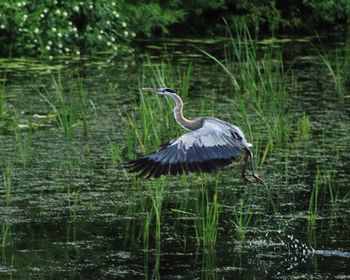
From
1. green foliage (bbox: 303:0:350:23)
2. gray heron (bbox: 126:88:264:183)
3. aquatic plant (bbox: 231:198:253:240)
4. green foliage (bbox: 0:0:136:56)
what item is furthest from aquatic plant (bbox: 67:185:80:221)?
green foliage (bbox: 303:0:350:23)

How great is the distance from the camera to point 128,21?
15.2 metres

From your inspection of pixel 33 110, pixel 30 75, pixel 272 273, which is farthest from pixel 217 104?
pixel 272 273

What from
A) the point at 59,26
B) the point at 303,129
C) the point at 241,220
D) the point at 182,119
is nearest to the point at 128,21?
the point at 59,26

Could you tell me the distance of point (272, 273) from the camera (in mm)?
5824

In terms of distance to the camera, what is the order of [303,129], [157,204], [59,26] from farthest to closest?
[59,26]
[303,129]
[157,204]

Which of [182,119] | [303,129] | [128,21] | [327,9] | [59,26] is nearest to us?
[182,119]

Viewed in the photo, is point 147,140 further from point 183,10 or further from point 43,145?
point 183,10

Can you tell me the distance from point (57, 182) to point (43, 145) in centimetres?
120

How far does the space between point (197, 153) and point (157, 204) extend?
0.40 m

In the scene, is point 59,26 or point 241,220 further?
point 59,26

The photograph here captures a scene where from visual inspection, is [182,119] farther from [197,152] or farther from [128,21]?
[128,21]

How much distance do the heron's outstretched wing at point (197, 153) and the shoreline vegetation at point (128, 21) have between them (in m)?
5.35

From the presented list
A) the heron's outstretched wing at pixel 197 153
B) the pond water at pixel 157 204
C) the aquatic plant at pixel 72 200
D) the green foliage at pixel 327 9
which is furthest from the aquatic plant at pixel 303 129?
the green foliage at pixel 327 9

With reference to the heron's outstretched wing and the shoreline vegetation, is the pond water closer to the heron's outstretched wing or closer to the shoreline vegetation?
the heron's outstretched wing
